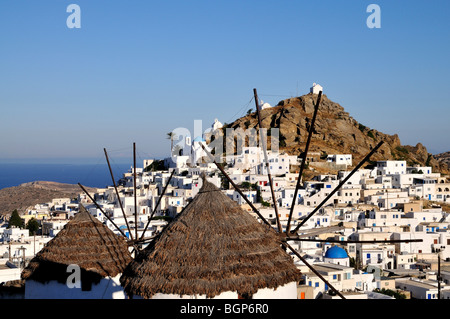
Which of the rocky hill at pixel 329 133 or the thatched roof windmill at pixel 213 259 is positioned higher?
the rocky hill at pixel 329 133

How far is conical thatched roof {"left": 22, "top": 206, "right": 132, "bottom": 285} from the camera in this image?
11102 millimetres

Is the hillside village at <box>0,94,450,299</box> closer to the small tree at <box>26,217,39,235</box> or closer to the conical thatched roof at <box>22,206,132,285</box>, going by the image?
the small tree at <box>26,217,39,235</box>

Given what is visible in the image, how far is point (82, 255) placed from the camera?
37.7 feet

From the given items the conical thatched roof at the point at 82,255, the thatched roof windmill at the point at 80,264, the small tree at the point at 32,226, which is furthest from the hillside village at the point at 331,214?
the thatched roof windmill at the point at 80,264

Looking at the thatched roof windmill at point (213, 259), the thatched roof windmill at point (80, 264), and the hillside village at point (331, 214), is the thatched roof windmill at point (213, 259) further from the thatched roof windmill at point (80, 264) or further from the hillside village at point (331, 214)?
the hillside village at point (331, 214)

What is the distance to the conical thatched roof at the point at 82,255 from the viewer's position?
36.4 feet

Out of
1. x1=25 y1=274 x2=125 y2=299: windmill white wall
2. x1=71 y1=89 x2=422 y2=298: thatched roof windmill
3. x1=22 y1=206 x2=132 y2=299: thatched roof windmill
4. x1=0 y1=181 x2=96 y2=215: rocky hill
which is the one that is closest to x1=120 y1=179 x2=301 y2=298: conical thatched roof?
x1=71 y1=89 x2=422 y2=298: thatched roof windmill

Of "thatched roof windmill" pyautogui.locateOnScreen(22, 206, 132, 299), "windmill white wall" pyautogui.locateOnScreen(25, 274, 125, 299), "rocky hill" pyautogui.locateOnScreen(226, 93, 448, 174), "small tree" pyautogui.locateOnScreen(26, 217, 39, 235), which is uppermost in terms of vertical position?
"rocky hill" pyautogui.locateOnScreen(226, 93, 448, 174)

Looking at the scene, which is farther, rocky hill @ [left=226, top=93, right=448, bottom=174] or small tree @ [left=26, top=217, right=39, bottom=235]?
rocky hill @ [left=226, top=93, right=448, bottom=174]

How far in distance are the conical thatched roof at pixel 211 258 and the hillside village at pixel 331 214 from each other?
690 centimetres

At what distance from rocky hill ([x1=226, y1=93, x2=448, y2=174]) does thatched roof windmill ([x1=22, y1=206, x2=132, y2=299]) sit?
55498 mm

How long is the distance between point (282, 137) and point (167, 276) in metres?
64.8
